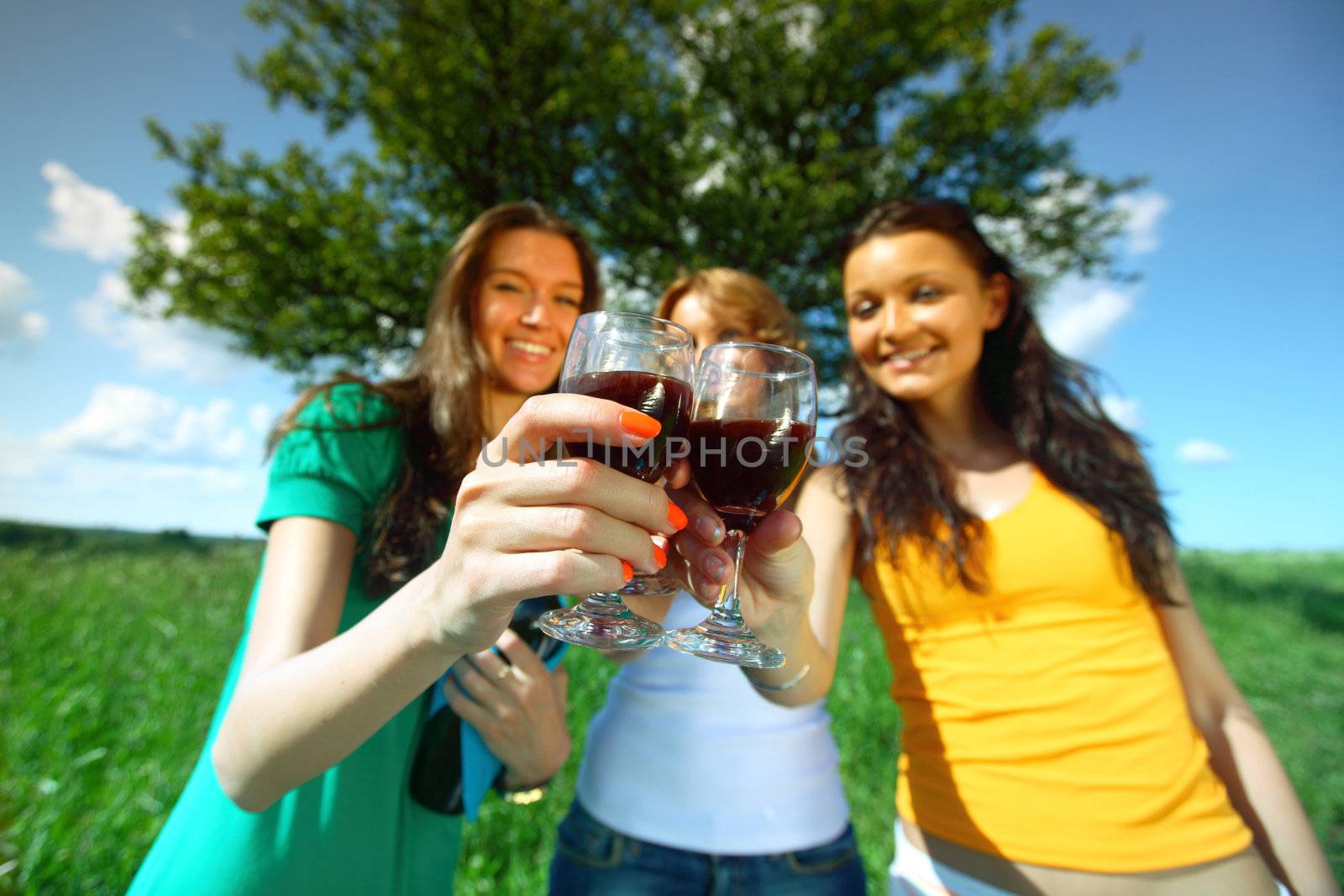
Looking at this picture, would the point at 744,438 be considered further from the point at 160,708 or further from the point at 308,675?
the point at 160,708

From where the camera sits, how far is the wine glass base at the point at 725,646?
4.04 ft

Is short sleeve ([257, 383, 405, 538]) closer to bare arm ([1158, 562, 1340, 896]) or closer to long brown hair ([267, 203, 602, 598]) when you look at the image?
long brown hair ([267, 203, 602, 598])

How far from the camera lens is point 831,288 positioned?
10844mm

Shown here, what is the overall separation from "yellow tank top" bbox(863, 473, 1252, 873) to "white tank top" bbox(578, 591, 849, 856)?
1.07 ft

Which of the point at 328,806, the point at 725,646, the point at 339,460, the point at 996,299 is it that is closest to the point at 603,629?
the point at 725,646

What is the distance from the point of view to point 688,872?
6.79 feet

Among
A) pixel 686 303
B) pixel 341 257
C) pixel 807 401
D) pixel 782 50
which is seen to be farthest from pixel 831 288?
pixel 807 401

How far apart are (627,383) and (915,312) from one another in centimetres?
156

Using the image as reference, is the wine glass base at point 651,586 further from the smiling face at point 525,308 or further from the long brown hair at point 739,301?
the long brown hair at point 739,301

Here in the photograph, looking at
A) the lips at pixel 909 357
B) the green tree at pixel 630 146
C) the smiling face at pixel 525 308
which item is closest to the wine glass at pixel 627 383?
the smiling face at pixel 525 308

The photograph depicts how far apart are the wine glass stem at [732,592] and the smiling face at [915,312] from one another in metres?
1.28

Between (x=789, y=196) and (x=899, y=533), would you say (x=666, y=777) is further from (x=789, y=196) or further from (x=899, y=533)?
(x=789, y=196)

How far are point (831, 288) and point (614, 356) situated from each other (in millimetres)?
10241

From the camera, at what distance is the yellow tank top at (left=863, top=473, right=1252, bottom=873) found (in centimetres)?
188
